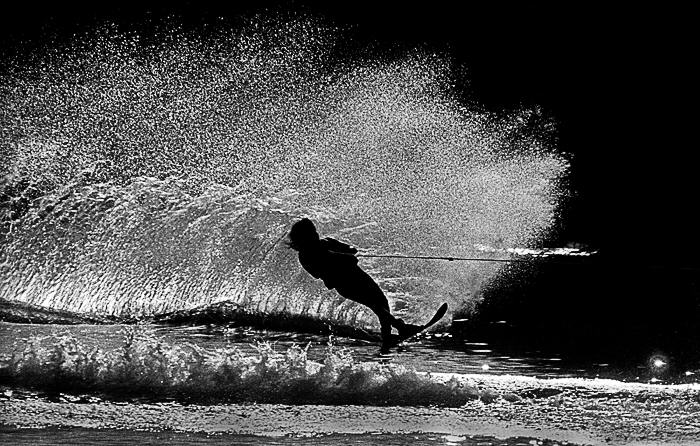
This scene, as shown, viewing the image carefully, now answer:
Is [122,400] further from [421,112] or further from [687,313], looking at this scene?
[421,112]

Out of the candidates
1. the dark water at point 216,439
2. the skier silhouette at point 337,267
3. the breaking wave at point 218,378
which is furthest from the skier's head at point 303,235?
the dark water at point 216,439

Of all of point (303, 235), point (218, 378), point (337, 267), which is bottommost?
point (218, 378)

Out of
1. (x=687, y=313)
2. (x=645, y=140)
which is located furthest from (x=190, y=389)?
(x=645, y=140)

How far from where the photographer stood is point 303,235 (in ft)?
26.3

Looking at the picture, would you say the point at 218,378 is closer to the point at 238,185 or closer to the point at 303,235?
the point at 303,235

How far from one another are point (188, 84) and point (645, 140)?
18.5 metres

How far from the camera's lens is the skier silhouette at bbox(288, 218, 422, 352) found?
8023mm

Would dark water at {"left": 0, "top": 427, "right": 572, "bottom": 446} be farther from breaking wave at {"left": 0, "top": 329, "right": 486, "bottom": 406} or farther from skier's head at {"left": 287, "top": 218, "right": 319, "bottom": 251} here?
skier's head at {"left": 287, "top": 218, "right": 319, "bottom": 251}

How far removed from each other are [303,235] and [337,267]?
48cm

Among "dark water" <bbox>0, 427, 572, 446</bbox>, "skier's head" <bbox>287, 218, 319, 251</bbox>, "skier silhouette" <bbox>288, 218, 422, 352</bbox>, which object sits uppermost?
"skier's head" <bbox>287, 218, 319, 251</bbox>

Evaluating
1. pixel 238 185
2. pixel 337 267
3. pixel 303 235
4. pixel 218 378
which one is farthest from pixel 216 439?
pixel 238 185

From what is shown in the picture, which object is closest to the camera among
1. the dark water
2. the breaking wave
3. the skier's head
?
the dark water

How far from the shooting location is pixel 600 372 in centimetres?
812

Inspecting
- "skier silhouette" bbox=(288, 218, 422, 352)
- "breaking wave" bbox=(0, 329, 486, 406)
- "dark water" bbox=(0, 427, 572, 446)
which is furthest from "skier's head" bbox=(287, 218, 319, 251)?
"dark water" bbox=(0, 427, 572, 446)
